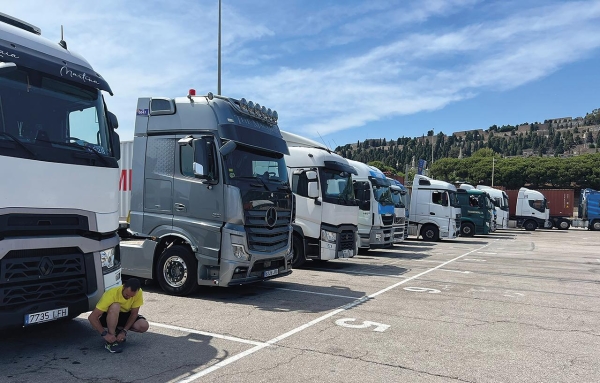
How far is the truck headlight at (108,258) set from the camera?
5383 millimetres

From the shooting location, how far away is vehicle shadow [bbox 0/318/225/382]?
4484 mm

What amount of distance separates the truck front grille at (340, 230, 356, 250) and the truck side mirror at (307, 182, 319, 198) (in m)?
1.30

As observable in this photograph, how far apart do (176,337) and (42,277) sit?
1.78 metres

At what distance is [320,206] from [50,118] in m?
7.11

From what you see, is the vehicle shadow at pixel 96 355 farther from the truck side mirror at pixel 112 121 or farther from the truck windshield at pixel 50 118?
the truck side mirror at pixel 112 121

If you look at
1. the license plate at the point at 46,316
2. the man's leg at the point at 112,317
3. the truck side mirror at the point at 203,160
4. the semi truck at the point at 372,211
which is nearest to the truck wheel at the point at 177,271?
the truck side mirror at the point at 203,160

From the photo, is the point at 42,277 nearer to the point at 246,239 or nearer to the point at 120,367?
the point at 120,367

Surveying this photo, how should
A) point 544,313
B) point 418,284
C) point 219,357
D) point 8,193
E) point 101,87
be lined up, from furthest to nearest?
1. point 418,284
2. point 544,313
3. point 101,87
4. point 219,357
5. point 8,193

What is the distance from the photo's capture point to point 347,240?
12102 millimetres

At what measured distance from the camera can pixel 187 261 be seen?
7.99 m

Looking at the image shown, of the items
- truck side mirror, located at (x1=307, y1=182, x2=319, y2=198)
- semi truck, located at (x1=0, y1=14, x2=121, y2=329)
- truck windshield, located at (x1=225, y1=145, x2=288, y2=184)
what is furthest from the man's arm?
truck side mirror, located at (x1=307, y1=182, x2=319, y2=198)

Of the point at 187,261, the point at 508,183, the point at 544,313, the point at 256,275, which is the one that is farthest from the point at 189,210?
the point at 508,183

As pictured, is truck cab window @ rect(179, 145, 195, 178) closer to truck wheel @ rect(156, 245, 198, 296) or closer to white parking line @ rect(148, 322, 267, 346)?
truck wheel @ rect(156, 245, 198, 296)

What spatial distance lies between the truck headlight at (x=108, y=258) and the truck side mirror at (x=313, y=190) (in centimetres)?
626
